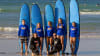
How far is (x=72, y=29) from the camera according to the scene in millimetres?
12344

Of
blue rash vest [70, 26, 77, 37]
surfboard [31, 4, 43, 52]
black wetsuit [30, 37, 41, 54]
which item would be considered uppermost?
surfboard [31, 4, 43, 52]

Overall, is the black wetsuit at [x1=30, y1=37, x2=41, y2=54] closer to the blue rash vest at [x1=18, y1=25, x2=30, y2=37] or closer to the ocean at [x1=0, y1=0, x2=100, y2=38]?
the blue rash vest at [x1=18, y1=25, x2=30, y2=37]

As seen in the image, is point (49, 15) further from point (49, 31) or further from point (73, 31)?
point (73, 31)

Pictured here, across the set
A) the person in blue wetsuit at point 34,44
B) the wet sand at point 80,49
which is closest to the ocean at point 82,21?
the wet sand at point 80,49

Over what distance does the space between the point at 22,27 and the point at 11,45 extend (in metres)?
3.17

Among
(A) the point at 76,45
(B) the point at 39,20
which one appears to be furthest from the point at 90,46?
(B) the point at 39,20

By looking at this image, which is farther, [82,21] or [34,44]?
[82,21]

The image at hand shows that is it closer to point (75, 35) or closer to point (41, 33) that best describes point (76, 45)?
point (75, 35)

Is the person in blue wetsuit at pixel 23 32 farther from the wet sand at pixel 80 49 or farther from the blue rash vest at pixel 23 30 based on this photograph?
the wet sand at pixel 80 49

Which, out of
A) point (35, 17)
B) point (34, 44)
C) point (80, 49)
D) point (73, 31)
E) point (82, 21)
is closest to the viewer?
point (34, 44)

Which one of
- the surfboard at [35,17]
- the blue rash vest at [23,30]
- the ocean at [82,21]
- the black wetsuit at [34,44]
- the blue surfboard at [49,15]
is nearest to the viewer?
the black wetsuit at [34,44]

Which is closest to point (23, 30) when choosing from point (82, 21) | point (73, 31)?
point (73, 31)

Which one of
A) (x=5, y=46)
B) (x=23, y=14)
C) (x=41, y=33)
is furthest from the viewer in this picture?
(x=5, y=46)

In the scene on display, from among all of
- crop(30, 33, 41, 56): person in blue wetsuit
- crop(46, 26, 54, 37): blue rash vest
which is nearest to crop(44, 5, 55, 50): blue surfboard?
crop(46, 26, 54, 37): blue rash vest
